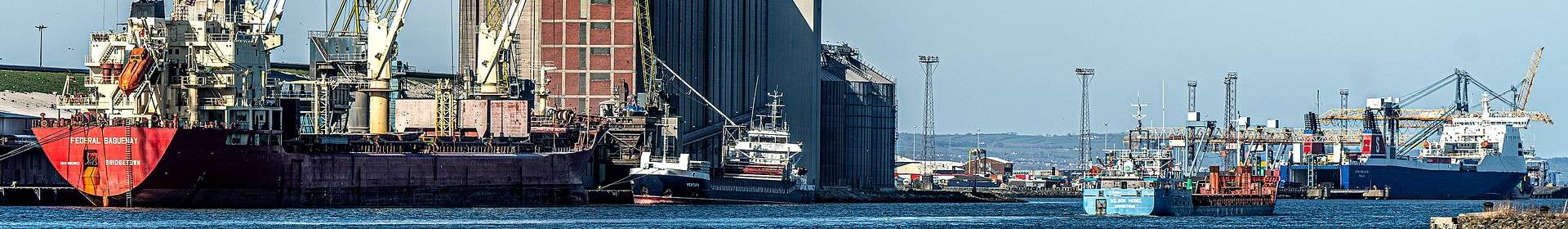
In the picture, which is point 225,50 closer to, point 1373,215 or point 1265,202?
point 1265,202

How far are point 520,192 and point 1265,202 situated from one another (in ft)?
111

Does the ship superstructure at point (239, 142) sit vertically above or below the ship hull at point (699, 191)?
above

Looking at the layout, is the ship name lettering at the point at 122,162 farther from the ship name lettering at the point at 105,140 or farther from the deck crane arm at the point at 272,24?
the deck crane arm at the point at 272,24

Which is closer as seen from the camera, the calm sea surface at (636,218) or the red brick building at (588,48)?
the calm sea surface at (636,218)

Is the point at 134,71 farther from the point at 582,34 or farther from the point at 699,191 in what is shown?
the point at 582,34

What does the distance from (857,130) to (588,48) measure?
43733 millimetres

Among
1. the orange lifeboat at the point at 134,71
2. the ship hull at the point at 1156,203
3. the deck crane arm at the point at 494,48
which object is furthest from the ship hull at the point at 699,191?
the orange lifeboat at the point at 134,71

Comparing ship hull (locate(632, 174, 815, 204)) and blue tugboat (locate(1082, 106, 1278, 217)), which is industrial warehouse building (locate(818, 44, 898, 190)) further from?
blue tugboat (locate(1082, 106, 1278, 217))

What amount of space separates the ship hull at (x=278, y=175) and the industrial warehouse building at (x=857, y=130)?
216 ft

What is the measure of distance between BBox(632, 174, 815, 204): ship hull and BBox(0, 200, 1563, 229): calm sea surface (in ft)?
5.34

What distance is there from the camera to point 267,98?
3740 inches

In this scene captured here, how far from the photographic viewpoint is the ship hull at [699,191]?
113m

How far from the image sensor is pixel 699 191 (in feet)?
375

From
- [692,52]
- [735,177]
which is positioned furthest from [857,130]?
[735,177]
